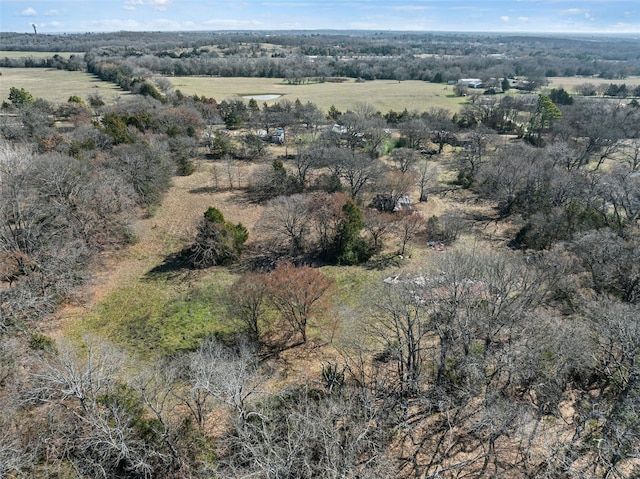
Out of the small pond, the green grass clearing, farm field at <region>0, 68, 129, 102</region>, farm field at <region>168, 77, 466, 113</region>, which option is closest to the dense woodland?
the green grass clearing

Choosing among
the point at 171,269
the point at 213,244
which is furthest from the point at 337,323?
the point at 171,269

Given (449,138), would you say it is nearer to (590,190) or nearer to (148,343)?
(590,190)

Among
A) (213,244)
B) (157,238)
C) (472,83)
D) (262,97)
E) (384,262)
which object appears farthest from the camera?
(472,83)

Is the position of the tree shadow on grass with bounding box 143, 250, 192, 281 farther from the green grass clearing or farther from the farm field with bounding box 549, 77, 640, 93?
the farm field with bounding box 549, 77, 640, 93

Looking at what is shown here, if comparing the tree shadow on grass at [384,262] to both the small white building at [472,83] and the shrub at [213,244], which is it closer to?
the shrub at [213,244]

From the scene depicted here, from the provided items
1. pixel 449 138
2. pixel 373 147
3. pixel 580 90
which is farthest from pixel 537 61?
pixel 373 147

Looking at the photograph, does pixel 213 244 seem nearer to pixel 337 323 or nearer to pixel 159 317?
pixel 159 317
